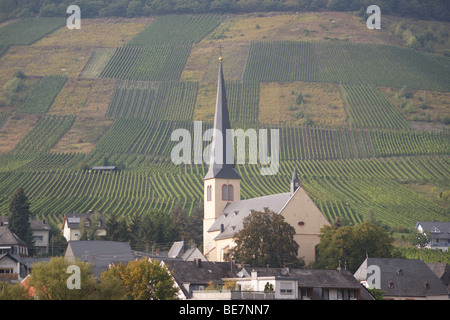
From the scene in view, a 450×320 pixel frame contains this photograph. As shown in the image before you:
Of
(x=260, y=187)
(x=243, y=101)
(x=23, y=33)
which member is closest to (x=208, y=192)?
(x=260, y=187)

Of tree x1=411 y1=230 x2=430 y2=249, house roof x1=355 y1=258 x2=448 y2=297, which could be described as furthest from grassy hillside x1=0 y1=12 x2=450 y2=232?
house roof x1=355 y1=258 x2=448 y2=297

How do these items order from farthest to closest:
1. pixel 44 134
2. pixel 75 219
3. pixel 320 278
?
pixel 44 134 < pixel 75 219 < pixel 320 278

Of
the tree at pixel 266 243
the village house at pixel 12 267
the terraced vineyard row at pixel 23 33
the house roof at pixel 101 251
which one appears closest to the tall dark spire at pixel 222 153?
the house roof at pixel 101 251

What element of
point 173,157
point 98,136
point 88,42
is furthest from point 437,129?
point 88,42

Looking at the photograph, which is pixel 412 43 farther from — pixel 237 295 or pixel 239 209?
pixel 237 295

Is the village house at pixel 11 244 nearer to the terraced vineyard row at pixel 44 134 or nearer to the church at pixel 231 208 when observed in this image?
Result: the church at pixel 231 208

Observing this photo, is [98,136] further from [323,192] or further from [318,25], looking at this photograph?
[318,25]
